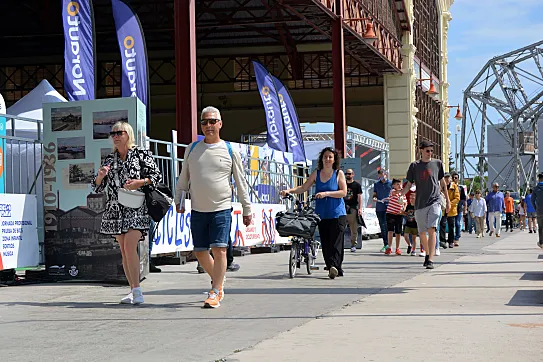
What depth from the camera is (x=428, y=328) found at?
24.2 feet

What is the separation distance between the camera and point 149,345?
6.76 metres

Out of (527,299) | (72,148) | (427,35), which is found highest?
(427,35)

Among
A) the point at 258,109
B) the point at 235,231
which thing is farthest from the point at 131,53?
the point at 258,109

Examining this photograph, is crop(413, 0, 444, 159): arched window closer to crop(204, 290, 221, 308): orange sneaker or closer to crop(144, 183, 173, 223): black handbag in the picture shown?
crop(144, 183, 173, 223): black handbag

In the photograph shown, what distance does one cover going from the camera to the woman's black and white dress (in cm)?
941

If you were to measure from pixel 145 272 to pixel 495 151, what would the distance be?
187 ft

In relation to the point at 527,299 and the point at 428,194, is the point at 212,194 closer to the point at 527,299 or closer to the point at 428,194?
the point at 527,299

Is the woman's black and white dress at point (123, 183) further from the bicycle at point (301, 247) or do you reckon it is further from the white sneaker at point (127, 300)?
the bicycle at point (301, 247)

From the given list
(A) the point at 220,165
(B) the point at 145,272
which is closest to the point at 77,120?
(B) the point at 145,272

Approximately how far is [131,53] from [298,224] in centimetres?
695

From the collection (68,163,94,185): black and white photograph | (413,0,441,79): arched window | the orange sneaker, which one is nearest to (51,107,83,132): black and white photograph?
(68,163,94,185): black and white photograph

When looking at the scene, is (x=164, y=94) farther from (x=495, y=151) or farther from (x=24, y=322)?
(x=24, y=322)

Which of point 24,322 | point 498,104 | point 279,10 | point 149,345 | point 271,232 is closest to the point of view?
point 149,345

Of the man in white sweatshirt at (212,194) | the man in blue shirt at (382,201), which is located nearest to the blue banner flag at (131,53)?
the man in blue shirt at (382,201)
